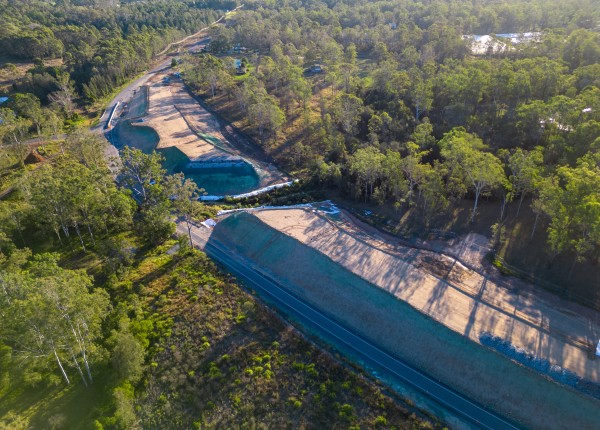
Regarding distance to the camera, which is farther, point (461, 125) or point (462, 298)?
point (461, 125)

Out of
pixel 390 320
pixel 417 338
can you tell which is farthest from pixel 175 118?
pixel 417 338

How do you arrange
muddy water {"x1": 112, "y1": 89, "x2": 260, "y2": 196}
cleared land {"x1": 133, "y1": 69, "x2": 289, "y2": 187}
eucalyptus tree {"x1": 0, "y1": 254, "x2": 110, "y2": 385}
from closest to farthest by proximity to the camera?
eucalyptus tree {"x1": 0, "y1": 254, "x2": 110, "y2": 385}
muddy water {"x1": 112, "y1": 89, "x2": 260, "y2": 196}
cleared land {"x1": 133, "y1": 69, "x2": 289, "y2": 187}

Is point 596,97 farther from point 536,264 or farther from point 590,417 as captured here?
point 590,417

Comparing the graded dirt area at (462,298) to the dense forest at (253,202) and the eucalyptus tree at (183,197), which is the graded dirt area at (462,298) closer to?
the dense forest at (253,202)

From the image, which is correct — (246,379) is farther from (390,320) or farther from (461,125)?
(461,125)

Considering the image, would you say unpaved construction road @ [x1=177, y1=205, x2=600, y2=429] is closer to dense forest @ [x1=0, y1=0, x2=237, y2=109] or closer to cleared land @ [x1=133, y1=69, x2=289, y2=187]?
cleared land @ [x1=133, y1=69, x2=289, y2=187]

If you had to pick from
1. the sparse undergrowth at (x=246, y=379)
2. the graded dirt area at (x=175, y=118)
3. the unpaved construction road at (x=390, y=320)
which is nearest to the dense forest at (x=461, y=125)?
the graded dirt area at (x=175, y=118)

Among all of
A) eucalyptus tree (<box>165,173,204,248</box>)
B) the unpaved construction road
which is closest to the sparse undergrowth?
the unpaved construction road

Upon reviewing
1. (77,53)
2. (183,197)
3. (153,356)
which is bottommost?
(153,356)
